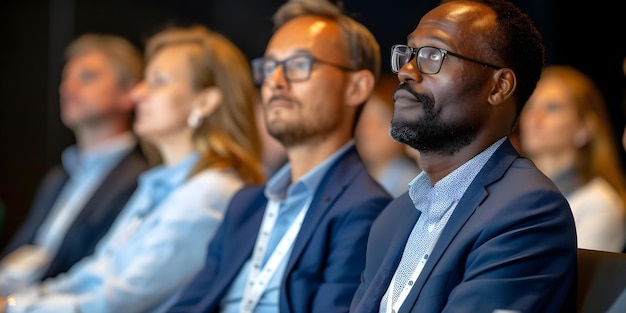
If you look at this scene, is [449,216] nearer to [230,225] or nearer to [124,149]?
[230,225]

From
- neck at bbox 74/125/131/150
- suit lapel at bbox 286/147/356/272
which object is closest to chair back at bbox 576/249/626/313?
suit lapel at bbox 286/147/356/272

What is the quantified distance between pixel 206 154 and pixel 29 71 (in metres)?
2.78

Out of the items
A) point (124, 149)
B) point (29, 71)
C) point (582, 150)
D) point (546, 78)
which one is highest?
point (29, 71)

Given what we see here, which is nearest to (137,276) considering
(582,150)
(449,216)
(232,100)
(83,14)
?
(232,100)

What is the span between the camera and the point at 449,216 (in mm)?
1878

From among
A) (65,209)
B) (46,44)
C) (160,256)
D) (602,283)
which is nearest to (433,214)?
(602,283)

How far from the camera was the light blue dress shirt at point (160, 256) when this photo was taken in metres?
3.08

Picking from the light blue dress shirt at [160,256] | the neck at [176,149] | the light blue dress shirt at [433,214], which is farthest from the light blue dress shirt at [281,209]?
the neck at [176,149]

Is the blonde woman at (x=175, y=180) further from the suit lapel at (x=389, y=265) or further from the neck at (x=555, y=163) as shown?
the suit lapel at (x=389, y=265)

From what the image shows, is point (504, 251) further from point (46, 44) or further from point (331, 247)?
point (46, 44)

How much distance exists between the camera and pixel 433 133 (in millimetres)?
1905

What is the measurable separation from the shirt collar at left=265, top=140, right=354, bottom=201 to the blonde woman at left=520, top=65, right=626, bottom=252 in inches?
46.8

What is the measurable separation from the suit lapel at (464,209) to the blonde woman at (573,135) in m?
1.64

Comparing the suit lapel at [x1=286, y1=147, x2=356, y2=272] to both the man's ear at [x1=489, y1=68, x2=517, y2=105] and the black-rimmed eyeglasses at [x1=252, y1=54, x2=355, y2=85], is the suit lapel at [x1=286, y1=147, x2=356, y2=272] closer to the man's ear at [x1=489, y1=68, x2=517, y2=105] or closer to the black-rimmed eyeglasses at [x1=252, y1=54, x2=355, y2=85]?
the black-rimmed eyeglasses at [x1=252, y1=54, x2=355, y2=85]
